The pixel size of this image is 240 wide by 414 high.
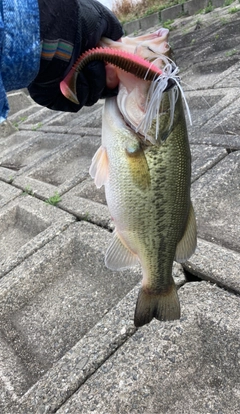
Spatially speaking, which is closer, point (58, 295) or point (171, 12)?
point (58, 295)

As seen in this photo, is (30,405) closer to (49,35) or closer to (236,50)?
(49,35)

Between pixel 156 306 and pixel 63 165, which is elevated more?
pixel 156 306

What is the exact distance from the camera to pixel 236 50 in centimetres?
584

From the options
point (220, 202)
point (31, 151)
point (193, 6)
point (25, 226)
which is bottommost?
point (31, 151)

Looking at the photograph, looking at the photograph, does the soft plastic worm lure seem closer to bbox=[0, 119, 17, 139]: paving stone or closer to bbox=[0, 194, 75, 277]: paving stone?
bbox=[0, 194, 75, 277]: paving stone

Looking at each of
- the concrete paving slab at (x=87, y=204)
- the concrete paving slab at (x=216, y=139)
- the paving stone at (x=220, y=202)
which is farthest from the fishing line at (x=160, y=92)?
the concrete paving slab at (x=216, y=139)

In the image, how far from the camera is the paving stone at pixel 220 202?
9.03 feet

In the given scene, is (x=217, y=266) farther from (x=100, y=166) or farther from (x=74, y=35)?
(x=74, y=35)

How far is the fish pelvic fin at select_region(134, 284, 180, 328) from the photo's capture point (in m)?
1.64

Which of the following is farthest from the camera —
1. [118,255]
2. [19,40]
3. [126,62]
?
[118,255]

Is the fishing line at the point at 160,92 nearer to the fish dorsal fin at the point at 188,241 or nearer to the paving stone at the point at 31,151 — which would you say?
the fish dorsal fin at the point at 188,241

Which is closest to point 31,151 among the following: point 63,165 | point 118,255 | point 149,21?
point 63,165

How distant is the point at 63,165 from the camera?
5035 millimetres

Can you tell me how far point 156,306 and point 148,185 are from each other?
592 millimetres
